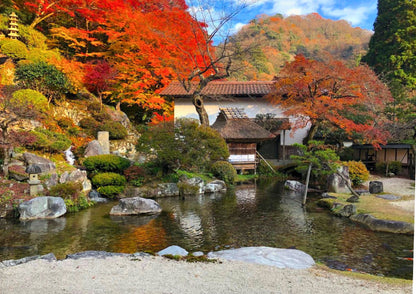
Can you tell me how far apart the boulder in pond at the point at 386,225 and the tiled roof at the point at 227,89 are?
601 inches

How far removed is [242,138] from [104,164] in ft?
27.0

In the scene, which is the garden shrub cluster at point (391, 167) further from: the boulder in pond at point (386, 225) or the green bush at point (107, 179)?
the green bush at point (107, 179)

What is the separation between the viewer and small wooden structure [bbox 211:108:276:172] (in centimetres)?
1767

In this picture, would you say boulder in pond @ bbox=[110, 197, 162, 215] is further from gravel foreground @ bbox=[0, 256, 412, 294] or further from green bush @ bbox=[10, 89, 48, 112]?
green bush @ bbox=[10, 89, 48, 112]

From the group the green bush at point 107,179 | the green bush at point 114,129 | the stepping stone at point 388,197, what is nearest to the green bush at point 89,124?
the green bush at point 114,129

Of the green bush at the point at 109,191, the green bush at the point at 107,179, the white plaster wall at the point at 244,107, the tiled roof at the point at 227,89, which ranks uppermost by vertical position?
the tiled roof at the point at 227,89

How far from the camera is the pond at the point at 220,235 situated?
6.03 m

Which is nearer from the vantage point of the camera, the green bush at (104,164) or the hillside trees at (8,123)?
the hillside trees at (8,123)

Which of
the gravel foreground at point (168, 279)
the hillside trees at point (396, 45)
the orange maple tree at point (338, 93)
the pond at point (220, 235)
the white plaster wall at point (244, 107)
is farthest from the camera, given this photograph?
the white plaster wall at point (244, 107)

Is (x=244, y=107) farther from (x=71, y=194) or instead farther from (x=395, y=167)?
(x=71, y=194)

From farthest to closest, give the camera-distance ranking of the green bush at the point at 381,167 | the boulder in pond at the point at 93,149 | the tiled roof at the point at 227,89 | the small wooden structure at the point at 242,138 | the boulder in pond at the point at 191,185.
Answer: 1. the tiled roof at the point at 227,89
2. the small wooden structure at the point at 242,138
3. the green bush at the point at 381,167
4. the boulder in pond at the point at 93,149
5. the boulder in pond at the point at 191,185

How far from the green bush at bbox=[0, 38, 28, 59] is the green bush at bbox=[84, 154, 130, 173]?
878cm

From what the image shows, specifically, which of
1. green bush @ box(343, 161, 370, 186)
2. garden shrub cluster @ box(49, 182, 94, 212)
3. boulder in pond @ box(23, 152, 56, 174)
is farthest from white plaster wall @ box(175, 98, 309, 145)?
garden shrub cluster @ box(49, 182, 94, 212)

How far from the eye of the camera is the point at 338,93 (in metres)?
17.3
